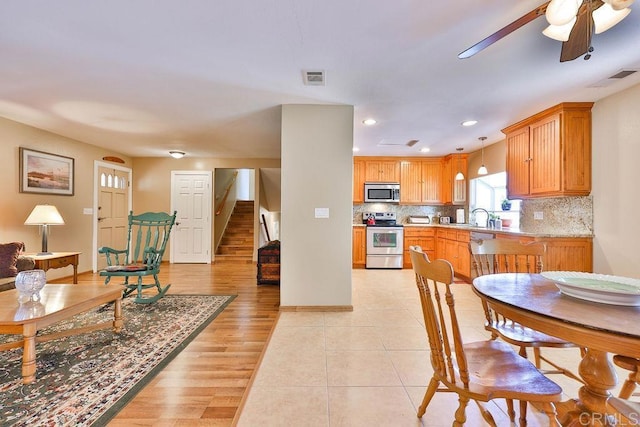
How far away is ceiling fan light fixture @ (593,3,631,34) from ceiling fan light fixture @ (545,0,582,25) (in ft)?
0.77

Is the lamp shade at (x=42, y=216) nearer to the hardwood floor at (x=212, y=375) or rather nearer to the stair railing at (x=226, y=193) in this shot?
the hardwood floor at (x=212, y=375)

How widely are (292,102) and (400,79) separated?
1.20 m

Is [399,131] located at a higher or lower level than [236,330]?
higher

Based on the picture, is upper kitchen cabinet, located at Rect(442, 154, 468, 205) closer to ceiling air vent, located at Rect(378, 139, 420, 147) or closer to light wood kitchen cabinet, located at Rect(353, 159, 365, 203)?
ceiling air vent, located at Rect(378, 139, 420, 147)

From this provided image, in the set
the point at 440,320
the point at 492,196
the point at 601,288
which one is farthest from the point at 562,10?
the point at 492,196

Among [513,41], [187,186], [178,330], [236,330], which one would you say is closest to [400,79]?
[513,41]

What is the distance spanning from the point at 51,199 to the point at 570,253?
7.07 meters

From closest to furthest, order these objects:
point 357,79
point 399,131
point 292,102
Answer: point 357,79, point 292,102, point 399,131

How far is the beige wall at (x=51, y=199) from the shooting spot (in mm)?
3867

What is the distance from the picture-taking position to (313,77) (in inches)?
104

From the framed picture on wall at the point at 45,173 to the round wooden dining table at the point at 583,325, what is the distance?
5.65 metres

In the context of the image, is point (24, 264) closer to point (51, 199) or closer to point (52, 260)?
point (52, 260)

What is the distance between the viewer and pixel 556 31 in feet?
5.33

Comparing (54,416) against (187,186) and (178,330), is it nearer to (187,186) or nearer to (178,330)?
(178,330)
